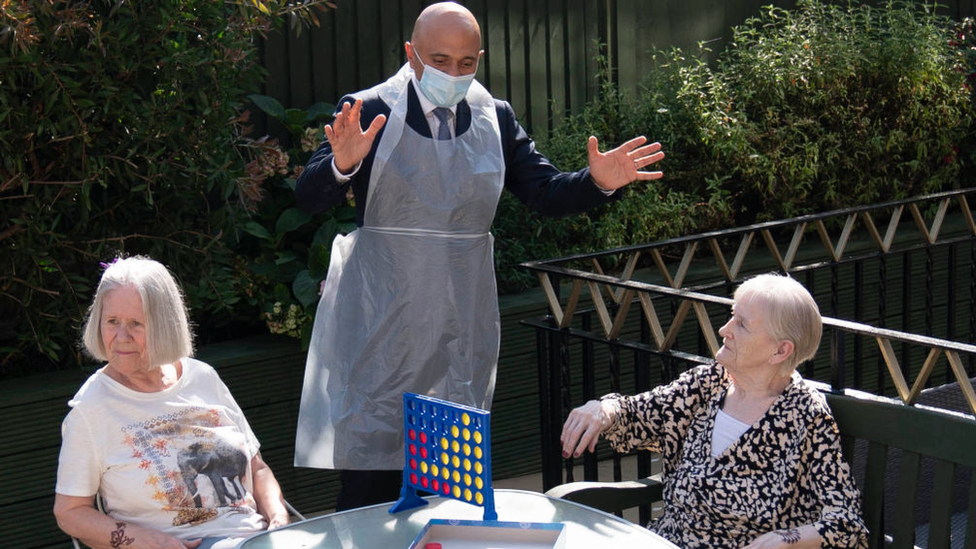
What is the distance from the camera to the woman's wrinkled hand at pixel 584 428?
290 cm

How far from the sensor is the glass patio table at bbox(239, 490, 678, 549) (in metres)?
2.45

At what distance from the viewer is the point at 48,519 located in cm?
416

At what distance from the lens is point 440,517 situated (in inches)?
102

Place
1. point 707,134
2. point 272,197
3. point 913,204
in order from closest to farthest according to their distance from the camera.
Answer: point 913,204, point 272,197, point 707,134

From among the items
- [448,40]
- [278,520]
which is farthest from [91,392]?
[448,40]

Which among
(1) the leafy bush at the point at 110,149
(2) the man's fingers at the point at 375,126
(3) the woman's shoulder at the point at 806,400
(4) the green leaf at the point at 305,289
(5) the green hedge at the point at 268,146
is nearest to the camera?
(3) the woman's shoulder at the point at 806,400

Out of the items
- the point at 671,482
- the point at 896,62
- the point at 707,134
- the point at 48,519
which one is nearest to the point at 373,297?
the point at 671,482

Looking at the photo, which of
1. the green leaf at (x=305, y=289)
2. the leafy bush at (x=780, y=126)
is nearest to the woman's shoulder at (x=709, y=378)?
the green leaf at (x=305, y=289)

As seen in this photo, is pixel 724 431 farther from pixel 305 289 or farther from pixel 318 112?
pixel 318 112

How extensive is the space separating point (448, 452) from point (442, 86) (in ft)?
3.93

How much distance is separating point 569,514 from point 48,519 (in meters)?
2.34

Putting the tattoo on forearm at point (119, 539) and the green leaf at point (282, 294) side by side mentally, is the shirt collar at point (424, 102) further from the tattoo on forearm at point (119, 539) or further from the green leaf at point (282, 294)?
the green leaf at point (282, 294)

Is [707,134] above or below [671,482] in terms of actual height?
above

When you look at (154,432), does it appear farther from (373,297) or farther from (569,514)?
(569,514)
